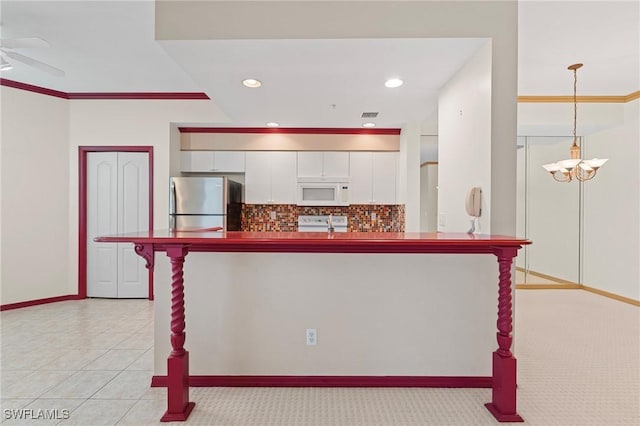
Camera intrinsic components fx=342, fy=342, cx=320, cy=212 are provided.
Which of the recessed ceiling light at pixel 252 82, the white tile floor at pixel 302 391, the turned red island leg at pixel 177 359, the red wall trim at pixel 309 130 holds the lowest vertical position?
the white tile floor at pixel 302 391

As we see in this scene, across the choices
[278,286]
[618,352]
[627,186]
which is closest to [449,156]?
[278,286]

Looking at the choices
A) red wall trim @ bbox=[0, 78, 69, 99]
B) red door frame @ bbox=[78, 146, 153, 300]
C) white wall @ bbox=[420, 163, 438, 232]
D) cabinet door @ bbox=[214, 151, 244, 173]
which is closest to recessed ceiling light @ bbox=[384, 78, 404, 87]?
cabinet door @ bbox=[214, 151, 244, 173]

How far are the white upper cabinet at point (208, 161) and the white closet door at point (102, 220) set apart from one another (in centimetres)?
91

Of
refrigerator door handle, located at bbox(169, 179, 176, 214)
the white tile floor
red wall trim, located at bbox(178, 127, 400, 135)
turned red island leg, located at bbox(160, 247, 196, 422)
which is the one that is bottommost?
the white tile floor

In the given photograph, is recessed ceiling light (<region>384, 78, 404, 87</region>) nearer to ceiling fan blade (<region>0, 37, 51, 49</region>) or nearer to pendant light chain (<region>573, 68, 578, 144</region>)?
pendant light chain (<region>573, 68, 578, 144</region>)

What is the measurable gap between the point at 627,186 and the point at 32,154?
777 cm

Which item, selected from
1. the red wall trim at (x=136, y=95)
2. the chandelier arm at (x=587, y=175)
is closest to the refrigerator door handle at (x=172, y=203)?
the red wall trim at (x=136, y=95)

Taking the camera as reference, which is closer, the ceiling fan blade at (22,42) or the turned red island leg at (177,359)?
the turned red island leg at (177,359)

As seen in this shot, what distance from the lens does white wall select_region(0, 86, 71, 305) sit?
13.6ft

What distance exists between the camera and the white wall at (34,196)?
415 cm

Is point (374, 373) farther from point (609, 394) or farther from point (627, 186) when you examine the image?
point (627, 186)

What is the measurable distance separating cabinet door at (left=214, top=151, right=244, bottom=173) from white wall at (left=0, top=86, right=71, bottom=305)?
6.40 feet

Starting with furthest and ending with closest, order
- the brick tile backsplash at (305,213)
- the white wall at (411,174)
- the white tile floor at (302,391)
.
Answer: the brick tile backsplash at (305,213)
the white wall at (411,174)
the white tile floor at (302,391)

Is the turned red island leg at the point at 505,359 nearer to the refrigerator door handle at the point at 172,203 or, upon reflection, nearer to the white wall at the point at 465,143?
the white wall at the point at 465,143
